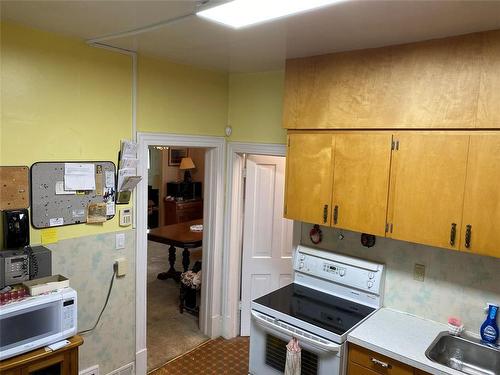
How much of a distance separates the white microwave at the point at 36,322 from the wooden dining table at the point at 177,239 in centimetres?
251

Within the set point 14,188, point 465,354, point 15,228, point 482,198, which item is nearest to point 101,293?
point 15,228

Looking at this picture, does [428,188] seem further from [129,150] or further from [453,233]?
[129,150]

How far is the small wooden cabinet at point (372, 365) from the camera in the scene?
223cm

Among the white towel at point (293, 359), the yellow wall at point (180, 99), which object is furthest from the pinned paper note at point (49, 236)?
the white towel at point (293, 359)

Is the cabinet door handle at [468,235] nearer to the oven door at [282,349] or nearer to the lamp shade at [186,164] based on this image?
the oven door at [282,349]

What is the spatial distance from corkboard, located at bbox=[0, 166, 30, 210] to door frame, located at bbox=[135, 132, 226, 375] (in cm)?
83

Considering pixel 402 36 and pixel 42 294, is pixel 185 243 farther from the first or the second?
pixel 402 36

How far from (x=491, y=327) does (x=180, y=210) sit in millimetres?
6169

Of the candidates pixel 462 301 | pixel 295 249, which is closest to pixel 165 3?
pixel 295 249

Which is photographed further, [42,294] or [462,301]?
[462,301]

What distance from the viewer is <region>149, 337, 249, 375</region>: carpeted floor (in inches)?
135

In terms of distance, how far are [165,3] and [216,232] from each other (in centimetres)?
237

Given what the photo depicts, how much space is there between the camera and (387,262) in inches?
111

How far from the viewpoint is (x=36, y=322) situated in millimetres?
2201
